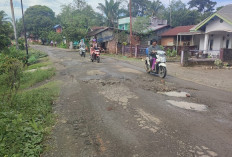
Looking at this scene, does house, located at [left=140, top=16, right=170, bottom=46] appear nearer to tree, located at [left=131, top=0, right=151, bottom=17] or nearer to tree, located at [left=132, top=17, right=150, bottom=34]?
tree, located at [left=132, top=17, right=150, bottom=34]

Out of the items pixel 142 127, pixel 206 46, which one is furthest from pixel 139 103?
pixel 206 46

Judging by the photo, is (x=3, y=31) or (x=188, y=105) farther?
(x=3, y=31)

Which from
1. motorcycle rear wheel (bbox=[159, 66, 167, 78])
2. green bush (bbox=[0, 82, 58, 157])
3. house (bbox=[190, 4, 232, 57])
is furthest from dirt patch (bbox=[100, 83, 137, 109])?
house (bbox=[190, 4, 232, 57])

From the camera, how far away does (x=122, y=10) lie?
144ft

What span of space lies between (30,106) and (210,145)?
4439 millimetres

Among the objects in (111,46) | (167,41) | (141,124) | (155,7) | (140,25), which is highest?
(155,7)

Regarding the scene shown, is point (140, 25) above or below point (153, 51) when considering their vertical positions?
above

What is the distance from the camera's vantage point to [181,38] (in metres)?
27.8

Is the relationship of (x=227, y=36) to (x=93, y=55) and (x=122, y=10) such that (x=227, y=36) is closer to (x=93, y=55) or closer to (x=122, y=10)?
(x=93, y=55)

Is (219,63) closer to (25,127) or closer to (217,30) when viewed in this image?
(217,30)

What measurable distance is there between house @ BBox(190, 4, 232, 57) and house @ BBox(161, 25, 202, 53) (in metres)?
3.46

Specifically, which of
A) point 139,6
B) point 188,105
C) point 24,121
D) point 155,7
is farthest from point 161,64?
point 139,6

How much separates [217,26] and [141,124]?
17.6m

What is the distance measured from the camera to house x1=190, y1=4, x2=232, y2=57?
17.3 meters
